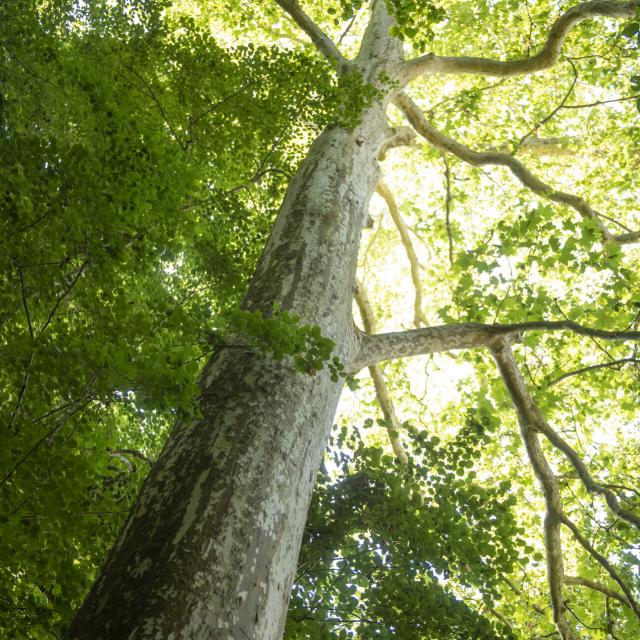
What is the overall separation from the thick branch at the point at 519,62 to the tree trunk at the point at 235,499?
4.36 meters

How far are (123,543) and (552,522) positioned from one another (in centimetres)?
435

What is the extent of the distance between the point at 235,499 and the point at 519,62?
6870mm

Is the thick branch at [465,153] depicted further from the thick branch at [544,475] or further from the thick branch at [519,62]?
the thick branch at [544,475]

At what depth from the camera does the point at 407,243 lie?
33.0ft

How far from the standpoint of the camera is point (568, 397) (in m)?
8.59

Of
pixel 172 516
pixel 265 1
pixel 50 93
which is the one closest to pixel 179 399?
pixel 172 516

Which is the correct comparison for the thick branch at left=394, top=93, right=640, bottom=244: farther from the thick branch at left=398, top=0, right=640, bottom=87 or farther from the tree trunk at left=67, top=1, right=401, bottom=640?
the tree trunk at left=67, top=1, right=401, bottom=640

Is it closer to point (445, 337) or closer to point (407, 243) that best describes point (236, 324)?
point (445, 337)

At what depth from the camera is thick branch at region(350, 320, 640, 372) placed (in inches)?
158

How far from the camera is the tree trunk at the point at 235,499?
5.27 ft

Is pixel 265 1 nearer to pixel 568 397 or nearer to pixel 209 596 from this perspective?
pixel 568 397

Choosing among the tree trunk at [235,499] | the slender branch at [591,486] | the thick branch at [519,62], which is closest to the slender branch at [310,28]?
the thick branch at [519,62]

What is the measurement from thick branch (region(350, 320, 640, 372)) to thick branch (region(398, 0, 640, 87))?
3.20 metres

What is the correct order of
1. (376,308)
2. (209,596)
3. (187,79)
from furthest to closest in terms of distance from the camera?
1. (376,308)
2. (187,79)
3. (209,596)
